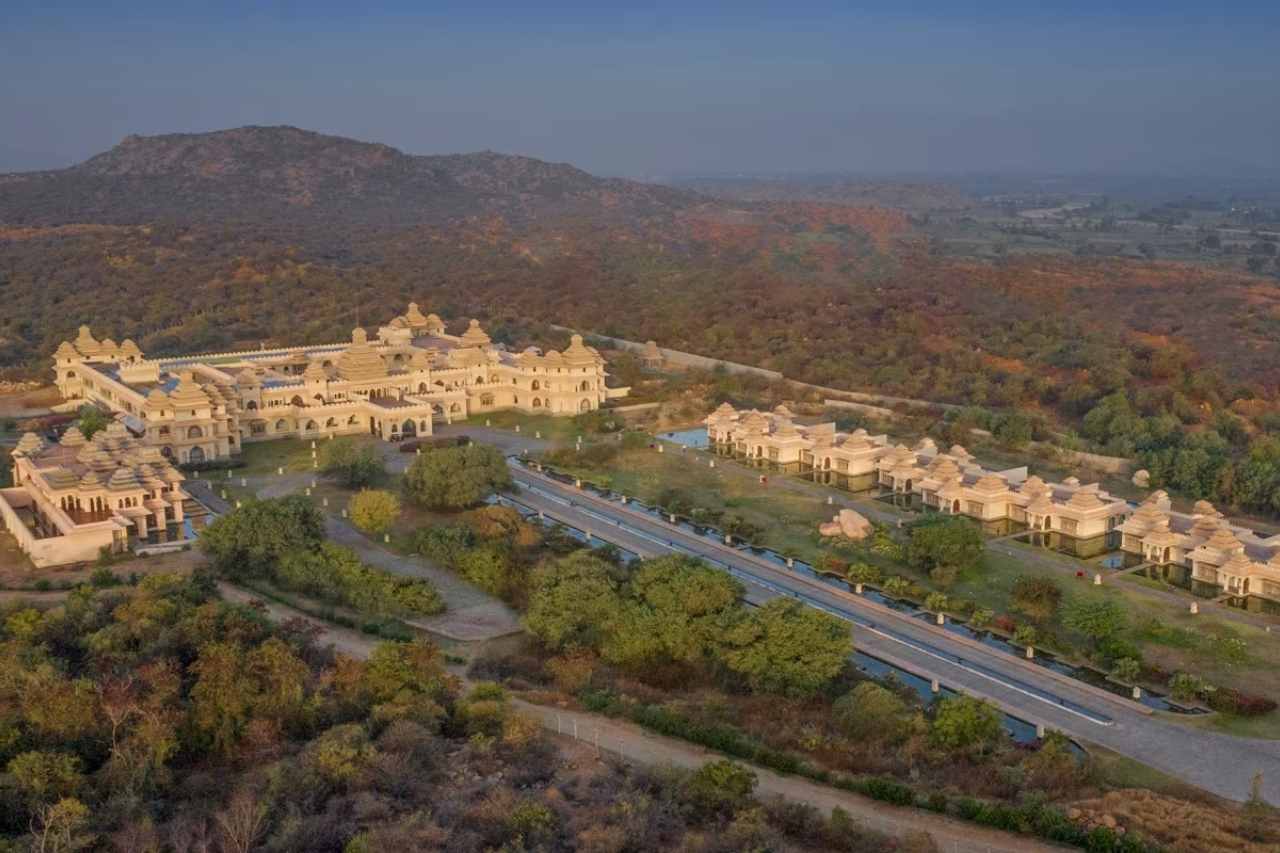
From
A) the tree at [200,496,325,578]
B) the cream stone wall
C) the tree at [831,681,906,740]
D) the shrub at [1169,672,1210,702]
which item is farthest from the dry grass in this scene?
the cream stone wall

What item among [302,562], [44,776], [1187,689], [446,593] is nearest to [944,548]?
[1187,689]

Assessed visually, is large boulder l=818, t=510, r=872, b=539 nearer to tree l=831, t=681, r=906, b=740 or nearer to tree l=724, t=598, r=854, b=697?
tree l=724, t=598, r=854, b=697

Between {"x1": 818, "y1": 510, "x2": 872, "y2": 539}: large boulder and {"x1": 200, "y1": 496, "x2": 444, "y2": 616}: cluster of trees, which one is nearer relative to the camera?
{"x1": 200, "y1": 496, "x2": 444, "y2": 616}: cluster of trees

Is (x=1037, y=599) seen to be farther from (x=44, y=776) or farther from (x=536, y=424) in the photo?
(x=536, y=424)

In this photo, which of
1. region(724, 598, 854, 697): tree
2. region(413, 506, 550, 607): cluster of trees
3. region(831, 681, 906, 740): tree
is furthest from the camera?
region(413, 506, 550, 607): cluster of trees

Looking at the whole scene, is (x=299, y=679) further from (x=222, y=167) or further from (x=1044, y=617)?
(x=222, y=167)

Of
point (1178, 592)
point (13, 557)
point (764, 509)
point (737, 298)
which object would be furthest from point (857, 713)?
point (737, 298)
